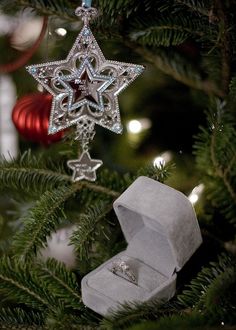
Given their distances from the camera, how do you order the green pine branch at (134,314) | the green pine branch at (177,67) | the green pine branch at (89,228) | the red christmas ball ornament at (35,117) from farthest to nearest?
the red christmas ball ornament at (35,117) → the green pine branch at (177,67) → the green pine branch at (89,228) → the green pine branch at (134,314)

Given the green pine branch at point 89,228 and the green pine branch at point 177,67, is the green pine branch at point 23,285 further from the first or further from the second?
the green pine branch at point 177,67

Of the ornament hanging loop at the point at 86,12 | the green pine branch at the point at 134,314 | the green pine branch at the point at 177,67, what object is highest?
the ornament hanging loop at the point at 86,12

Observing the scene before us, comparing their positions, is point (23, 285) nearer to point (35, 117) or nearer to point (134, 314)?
point (134, 314)


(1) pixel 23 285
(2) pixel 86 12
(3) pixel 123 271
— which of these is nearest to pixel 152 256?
(3) pixel 123 271

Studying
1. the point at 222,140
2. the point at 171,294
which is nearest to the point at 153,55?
the point at 222,140

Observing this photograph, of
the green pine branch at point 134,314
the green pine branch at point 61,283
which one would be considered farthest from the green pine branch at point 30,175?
the green pine branch at point 134,314

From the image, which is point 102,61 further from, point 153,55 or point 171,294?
point 171,294
